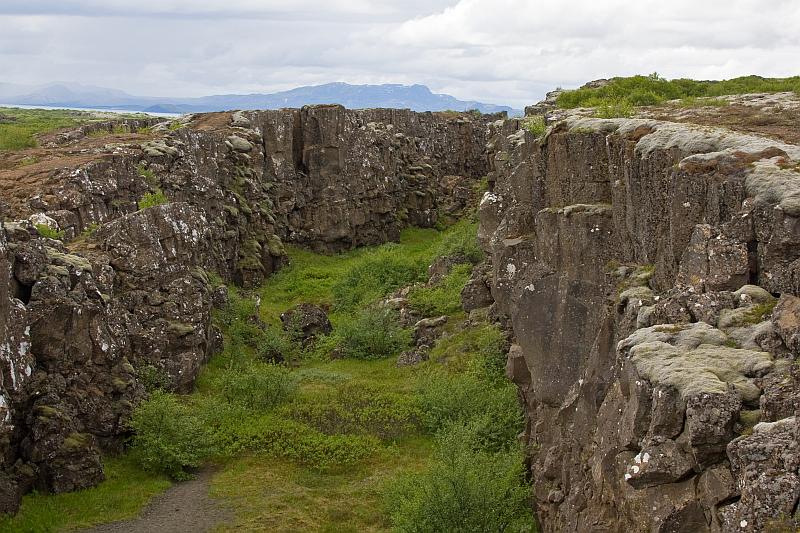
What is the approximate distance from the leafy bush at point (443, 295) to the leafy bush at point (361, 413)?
9.42m

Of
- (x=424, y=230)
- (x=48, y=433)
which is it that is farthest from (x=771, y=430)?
(x=424, y=230)

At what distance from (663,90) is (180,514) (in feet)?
81.2

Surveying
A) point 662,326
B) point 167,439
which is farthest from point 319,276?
point 662,326

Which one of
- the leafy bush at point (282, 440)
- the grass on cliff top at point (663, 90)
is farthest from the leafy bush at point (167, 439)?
the grass on cliff top at point (663, 90)

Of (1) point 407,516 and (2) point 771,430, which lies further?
(1) point 407,516

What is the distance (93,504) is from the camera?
83.1ft

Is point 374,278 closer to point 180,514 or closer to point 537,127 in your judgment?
point 537,127

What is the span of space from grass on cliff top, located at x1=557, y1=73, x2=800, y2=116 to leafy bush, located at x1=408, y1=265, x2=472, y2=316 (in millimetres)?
11037

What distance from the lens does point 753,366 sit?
39.6 feet

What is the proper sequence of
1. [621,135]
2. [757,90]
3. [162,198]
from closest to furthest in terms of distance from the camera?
[621,135] → [757,90] → [162,198]

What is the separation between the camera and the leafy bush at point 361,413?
3109cm

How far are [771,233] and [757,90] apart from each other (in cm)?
2115

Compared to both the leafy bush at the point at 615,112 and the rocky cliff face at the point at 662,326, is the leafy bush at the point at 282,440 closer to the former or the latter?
the rocky cliff face at the point at 662,326

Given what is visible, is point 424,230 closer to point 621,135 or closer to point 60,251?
point 60,251
